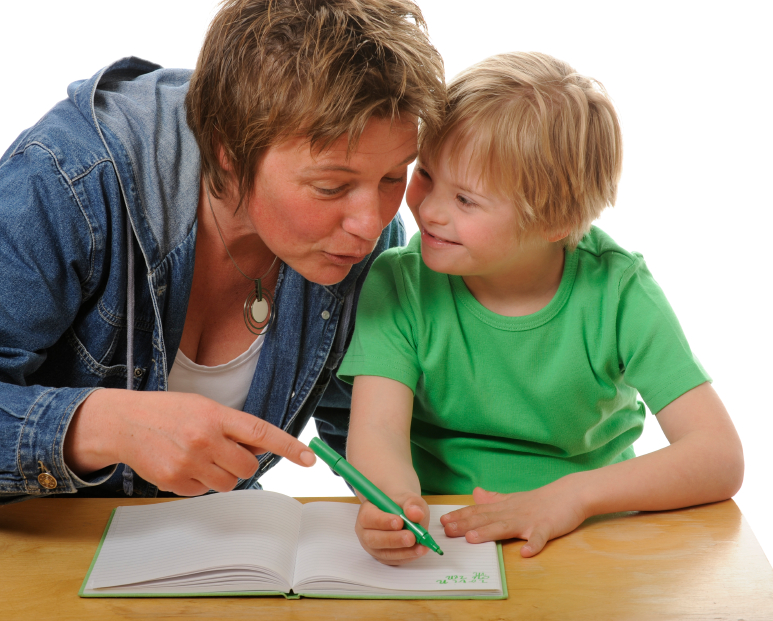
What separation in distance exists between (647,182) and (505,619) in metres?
1.93

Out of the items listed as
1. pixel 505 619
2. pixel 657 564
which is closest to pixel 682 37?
pixel 657 564

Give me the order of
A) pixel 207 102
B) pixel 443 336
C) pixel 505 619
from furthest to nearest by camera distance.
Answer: pixel 443 336, pixel 207 102, pixel 505 619

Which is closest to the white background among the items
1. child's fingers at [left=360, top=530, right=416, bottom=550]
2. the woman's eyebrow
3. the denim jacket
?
the denim jacket

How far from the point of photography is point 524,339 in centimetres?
133

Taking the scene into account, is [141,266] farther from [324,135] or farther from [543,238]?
[543,238]

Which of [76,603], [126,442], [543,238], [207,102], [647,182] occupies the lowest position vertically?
[647,182]

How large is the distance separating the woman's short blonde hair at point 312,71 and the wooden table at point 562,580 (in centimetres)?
56

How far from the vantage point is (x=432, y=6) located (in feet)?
7.77

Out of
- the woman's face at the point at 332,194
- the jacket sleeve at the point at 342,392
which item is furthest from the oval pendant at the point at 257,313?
the woman's face at the point at 332,194

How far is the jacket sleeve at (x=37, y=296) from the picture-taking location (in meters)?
1.01

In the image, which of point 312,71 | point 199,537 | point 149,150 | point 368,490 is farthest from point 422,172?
point 199,537

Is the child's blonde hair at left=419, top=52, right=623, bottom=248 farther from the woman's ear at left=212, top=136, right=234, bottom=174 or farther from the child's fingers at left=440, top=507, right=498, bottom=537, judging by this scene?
the child's fingers at left=440, top=507, right=498, bottom=537

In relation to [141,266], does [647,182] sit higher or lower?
lower

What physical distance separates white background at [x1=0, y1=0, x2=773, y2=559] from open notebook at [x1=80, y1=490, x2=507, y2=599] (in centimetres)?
138
